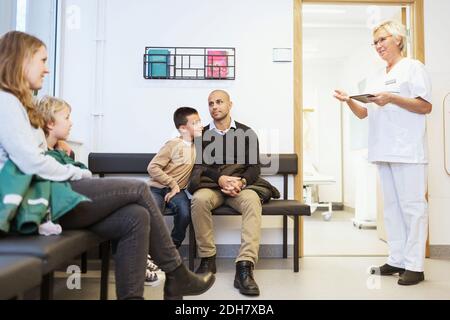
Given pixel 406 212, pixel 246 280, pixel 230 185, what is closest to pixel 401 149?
pixel 406 212

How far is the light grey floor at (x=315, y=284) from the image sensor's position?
76.1 inches

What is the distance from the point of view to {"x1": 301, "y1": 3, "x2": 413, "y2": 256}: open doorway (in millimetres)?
3727

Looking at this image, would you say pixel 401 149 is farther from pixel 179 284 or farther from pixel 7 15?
pixel 7 15

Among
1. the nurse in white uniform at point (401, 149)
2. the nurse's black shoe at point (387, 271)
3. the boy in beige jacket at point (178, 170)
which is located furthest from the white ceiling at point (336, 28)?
the nurse's black shoe at point (387, 271)

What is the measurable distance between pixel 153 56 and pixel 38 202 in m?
1.92

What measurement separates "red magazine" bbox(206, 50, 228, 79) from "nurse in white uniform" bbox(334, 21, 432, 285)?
3.17ft

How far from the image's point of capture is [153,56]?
2859 millimetres

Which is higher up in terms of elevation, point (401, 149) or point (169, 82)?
point (169, 82)

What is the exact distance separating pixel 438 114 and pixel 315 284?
5.96 feet

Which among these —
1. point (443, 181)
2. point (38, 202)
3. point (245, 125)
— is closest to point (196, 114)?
point (245, 125)

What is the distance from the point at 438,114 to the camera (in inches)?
116

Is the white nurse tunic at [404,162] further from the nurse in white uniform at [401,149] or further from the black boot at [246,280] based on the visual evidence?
the black boot at [246,280]
